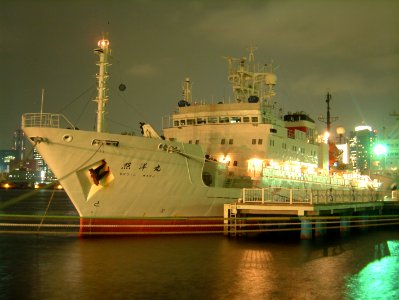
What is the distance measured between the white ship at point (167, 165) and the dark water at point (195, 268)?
4.21 feet

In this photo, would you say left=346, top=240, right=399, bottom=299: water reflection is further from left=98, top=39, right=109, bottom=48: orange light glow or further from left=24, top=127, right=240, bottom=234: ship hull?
left=98, top=39, right=109, bottom=48: orange light glow

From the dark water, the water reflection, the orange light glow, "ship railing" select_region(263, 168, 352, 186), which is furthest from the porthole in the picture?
the water reflection

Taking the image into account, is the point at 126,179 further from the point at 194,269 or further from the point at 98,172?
the point at 194,269

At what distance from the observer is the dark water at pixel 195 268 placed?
43.7 feet

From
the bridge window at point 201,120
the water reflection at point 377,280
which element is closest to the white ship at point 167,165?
the bridge window at point 201,120

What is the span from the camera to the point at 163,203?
79.8 feet

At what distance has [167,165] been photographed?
2419cm

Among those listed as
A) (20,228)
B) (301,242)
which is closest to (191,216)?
(301,242)

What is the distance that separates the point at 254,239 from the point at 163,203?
17.7ft

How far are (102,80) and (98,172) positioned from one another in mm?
4739

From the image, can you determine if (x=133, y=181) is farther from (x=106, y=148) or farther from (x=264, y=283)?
(x=264, y=283)

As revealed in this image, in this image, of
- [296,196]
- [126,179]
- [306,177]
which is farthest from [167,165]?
[306,177]

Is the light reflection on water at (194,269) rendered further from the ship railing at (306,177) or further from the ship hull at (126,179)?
the ship railing at (306,177)

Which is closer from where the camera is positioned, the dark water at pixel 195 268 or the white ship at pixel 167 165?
the dark water at pixel 195 268
